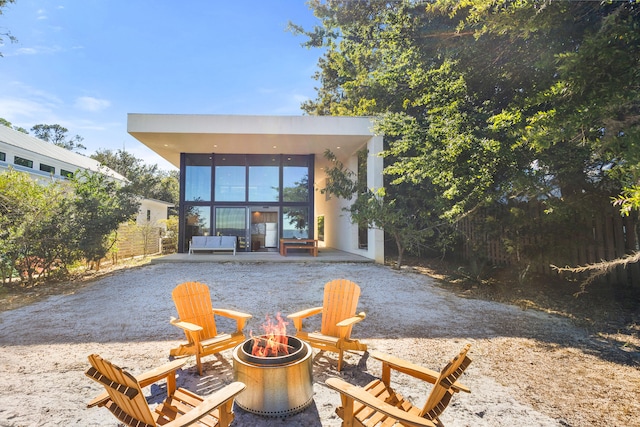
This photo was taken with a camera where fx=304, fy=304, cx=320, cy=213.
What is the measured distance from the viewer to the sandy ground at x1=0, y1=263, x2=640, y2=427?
2260 mm

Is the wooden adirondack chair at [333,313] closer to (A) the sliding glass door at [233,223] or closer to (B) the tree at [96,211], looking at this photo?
(B) the tree at [96,211]

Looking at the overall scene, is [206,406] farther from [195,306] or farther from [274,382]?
[195,306]

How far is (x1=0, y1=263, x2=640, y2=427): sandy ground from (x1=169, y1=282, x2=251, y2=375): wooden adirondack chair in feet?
0.73

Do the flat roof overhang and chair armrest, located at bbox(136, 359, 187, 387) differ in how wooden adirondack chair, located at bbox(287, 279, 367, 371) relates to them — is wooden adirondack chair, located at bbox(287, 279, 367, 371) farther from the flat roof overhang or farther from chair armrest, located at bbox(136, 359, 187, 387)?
the flat roof overhang

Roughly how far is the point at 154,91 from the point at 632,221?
1645 centimetres

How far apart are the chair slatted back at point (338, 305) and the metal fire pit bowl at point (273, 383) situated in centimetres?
124

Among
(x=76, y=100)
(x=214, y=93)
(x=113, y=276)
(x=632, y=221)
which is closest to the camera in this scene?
(x=632, y=221)

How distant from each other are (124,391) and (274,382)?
36.4 inches

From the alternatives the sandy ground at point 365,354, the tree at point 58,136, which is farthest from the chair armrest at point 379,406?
the tree at point 58,136

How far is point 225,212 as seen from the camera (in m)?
12.6

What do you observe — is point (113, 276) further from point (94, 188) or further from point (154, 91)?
point (154, 91)

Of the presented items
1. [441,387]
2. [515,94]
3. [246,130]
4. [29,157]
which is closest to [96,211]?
[246,130]

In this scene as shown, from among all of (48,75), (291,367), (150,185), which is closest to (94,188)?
(48,75)

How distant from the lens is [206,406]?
1.60 meters
